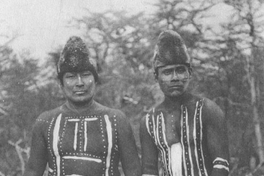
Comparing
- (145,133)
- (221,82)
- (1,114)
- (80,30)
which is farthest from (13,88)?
(145,133)

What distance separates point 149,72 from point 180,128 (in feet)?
49.3

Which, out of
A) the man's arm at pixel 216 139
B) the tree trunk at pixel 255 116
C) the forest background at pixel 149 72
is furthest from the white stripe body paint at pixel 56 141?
the tree trunk at pixel 255 116

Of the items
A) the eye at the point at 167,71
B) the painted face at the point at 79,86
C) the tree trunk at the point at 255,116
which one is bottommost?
the tree trunk at the point at 255,116

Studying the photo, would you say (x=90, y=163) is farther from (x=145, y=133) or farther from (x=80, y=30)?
(x=80, y=30)

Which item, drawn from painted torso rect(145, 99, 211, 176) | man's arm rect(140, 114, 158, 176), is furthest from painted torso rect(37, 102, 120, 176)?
painted torso rect(145, 99, 211, 176)

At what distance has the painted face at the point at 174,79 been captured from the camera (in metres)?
4.18

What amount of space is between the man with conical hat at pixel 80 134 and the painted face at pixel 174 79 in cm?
50

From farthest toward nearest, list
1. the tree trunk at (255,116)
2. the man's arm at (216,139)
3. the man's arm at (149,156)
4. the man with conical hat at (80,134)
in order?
the tree trunk at (255,116)
the man's arm at (149,156)
the man with conical hat at (80,134)
the man's arm at (216,139)

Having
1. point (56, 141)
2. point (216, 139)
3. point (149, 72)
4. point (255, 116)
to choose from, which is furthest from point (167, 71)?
point (149, 72)

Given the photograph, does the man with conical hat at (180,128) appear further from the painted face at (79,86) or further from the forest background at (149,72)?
the forest background at (149,72)

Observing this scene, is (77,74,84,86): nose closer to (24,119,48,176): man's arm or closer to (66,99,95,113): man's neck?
(66,99,95,113): man's neck

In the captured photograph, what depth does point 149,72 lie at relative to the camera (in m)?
19.2

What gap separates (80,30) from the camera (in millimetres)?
18859

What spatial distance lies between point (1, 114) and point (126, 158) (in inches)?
718
